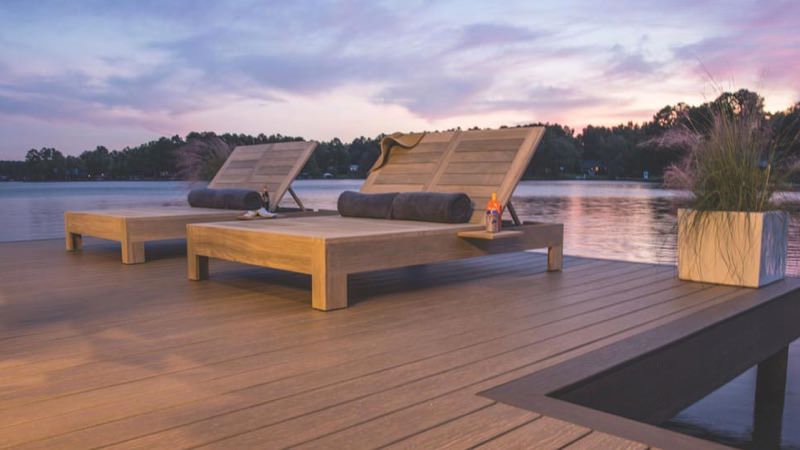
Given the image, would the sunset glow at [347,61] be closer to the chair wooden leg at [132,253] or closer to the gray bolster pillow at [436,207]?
Answer: the gray bolster pillow at [436,207]

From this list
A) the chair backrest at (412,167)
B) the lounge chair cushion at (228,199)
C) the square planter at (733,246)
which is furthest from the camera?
the lounge chair cushion at (228,199)

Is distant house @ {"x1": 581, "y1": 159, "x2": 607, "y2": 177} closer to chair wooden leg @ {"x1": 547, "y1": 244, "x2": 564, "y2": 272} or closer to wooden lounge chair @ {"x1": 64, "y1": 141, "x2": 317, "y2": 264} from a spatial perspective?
wooden lounge chair @ {"x1": 64, "y1": 141, "x2": 317, "y2": 264}

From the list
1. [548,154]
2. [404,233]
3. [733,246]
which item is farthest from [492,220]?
[548,154]

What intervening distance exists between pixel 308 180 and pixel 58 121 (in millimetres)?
29632

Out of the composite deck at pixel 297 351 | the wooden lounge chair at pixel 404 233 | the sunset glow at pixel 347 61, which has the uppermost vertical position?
the sunset glow at pixel 347 61

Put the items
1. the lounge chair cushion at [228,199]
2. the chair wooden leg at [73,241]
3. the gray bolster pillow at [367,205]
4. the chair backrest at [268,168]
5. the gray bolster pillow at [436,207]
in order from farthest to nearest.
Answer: the chair backrest at [268,168] → the lounge chair cushion at [228,199] → the chair wooden leg at [73,241] → the gray bolster pillow at [367,205] → the gray bolster pillow at [436,207]

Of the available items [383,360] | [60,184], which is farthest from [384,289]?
[60,184]

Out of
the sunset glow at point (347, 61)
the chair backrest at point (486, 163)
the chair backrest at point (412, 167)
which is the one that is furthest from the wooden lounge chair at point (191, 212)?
the sunset glow at point (347, 61)

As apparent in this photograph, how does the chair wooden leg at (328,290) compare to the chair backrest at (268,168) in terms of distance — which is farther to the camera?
the chair backrest at (268,168)

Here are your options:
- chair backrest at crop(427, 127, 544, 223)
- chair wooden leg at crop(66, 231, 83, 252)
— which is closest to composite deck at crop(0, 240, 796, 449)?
chair backrest at crop(427, 127, 544, 223)

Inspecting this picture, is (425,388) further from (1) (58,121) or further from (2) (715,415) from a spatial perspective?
(1) (58,121)

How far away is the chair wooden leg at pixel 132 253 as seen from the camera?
15.1 ft

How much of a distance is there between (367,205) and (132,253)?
1787mm

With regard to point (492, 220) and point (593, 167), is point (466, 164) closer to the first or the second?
point (492, 220)
